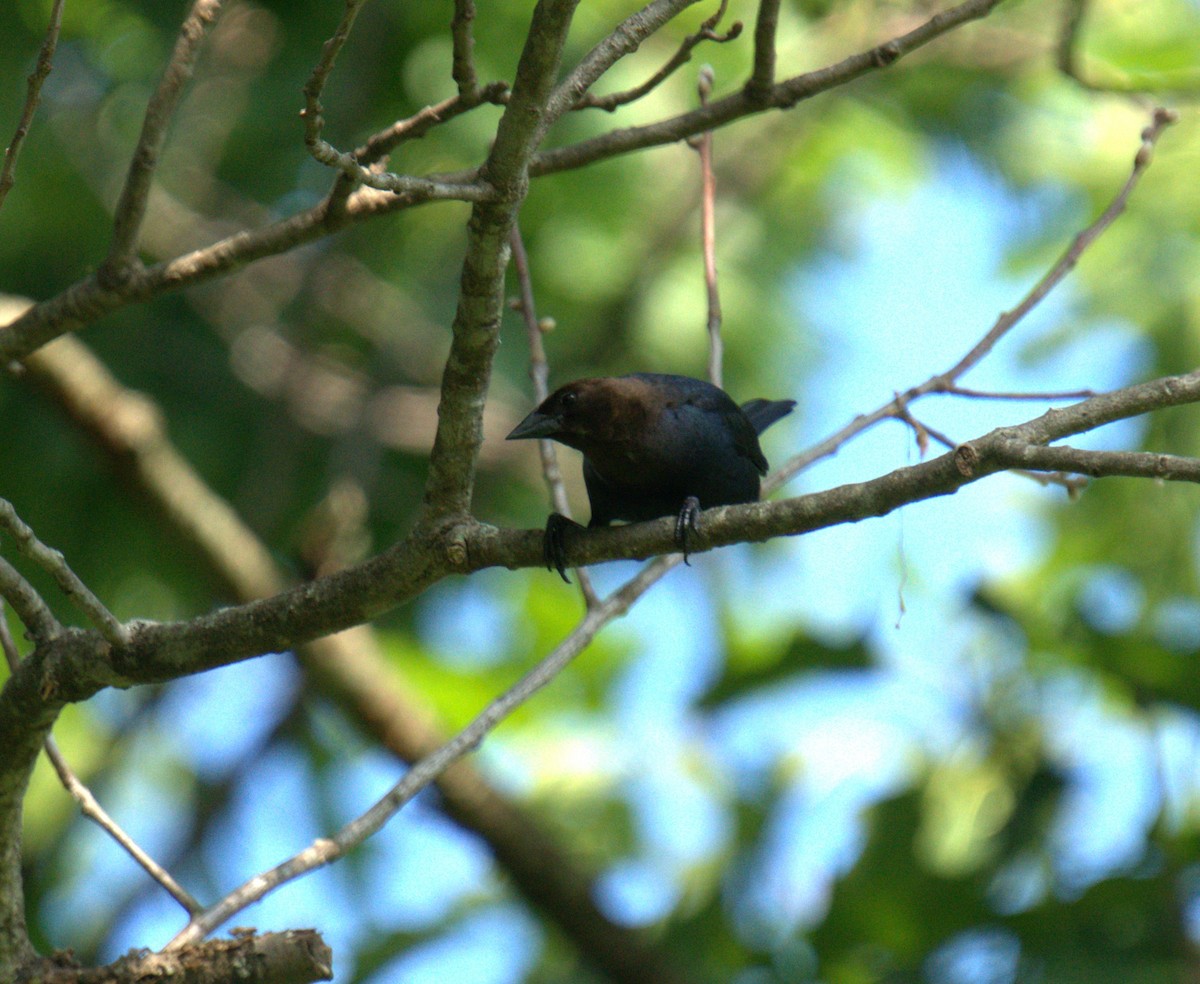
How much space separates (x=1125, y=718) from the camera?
6082 millimetres

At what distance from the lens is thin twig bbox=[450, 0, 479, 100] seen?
2.63 meters

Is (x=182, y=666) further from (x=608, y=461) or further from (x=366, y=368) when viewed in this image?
(x=366, y=368)

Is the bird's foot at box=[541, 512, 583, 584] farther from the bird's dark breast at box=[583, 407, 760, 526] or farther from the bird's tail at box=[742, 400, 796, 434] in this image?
the bird's tail at box=[742, 400, 796, 434]

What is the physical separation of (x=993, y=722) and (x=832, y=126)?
3.72 metres

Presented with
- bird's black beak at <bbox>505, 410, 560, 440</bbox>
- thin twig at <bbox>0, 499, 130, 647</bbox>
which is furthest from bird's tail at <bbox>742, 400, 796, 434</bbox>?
thin twig at <bbox>0, 499, 130, 647</bbox>

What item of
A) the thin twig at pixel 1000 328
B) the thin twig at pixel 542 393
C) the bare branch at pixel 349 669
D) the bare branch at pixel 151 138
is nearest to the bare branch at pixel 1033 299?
the thin twig at pixel 1000 328

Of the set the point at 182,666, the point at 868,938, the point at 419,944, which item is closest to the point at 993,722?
the point at 868,938

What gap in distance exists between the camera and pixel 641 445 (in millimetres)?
4035

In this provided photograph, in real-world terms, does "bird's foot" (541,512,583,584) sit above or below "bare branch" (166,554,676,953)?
above

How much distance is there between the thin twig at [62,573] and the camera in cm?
233

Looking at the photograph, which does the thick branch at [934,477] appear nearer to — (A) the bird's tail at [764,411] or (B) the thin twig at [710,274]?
(B) the thin twig at [710,274]

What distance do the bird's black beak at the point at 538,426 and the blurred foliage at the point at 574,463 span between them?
6.00ft

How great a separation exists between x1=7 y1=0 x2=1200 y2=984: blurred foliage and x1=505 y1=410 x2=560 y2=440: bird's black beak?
183 centimetres

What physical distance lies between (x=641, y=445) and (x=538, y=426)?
325 millimetres
